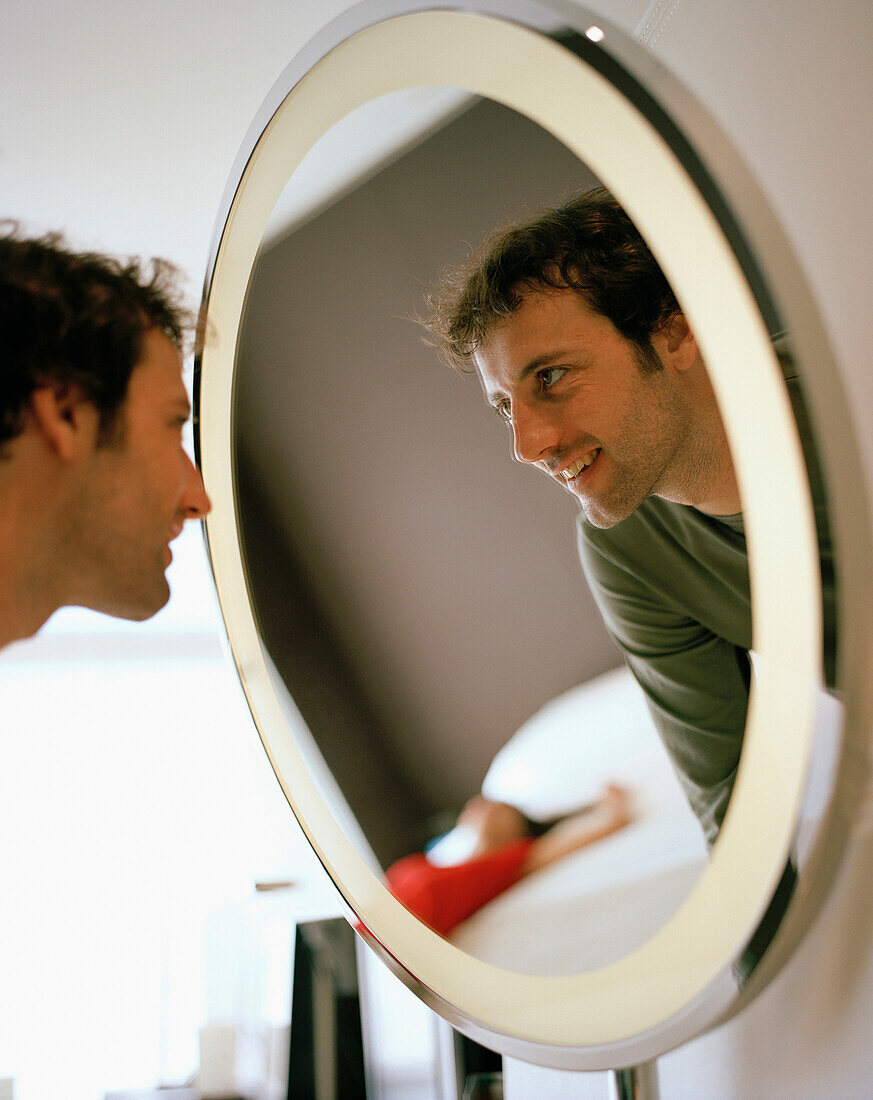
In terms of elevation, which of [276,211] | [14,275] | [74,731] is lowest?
[74,731]

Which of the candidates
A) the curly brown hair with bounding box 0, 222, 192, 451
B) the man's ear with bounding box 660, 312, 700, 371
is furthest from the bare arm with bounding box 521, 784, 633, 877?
the curly brown hair with bounding box 0, 222, 192, 451

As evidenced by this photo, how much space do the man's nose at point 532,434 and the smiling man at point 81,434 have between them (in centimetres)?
23

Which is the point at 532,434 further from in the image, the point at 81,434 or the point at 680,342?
the point at 81,434

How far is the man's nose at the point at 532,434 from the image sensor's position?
0.45 metres

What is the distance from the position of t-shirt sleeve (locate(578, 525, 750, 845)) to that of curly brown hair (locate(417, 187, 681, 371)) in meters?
0.13

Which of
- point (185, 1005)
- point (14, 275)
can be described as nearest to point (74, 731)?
point (185, 1005)

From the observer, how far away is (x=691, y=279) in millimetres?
355

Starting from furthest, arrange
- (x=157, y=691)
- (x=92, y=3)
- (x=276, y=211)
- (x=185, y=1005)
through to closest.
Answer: (x=157, y=691) → (x=185, y=1005) → (x=92, y=3) → (x=276, y=211)

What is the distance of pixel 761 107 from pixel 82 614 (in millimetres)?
984

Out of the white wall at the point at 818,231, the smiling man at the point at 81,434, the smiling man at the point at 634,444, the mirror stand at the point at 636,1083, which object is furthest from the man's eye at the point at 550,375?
the mirror stand at the point at 636,1083

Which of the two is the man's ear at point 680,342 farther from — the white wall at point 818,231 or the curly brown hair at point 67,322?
the curly brown hair at point 67,322

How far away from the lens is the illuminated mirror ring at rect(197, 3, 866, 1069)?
332 millimetres

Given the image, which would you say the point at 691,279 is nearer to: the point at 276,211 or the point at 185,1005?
the point at 276,211

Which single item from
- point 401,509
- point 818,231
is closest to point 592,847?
point 401,509
